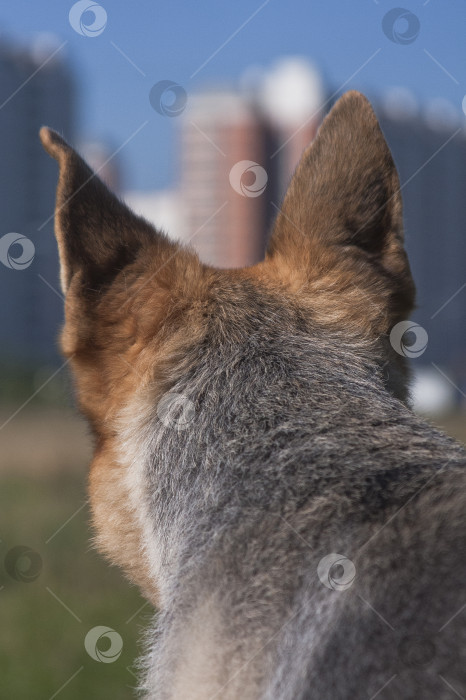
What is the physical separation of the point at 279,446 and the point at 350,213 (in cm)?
129

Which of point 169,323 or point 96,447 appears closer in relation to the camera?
point 169,323

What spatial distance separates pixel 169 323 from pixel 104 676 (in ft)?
18.6

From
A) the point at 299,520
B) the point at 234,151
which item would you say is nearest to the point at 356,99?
the point at 299,520

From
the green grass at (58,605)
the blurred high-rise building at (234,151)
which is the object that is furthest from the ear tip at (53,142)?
the blurred high-rise building at (234,151)

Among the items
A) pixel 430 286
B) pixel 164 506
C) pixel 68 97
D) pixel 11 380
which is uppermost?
pixel 430 286

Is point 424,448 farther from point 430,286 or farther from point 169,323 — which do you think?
point 430,286

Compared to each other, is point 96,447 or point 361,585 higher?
point 361,585

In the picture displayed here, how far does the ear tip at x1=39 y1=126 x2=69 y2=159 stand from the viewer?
125 inches

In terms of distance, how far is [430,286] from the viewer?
53.0m

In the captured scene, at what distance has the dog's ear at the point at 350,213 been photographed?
11.5 feet

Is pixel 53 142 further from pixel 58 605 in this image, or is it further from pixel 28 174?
pixel 28 174

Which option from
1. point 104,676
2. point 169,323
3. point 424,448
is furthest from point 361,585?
point 104,676

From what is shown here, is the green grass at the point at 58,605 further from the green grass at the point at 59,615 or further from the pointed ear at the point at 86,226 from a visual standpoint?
the pointed ear at the point at 86,226

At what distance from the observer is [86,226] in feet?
10.4
